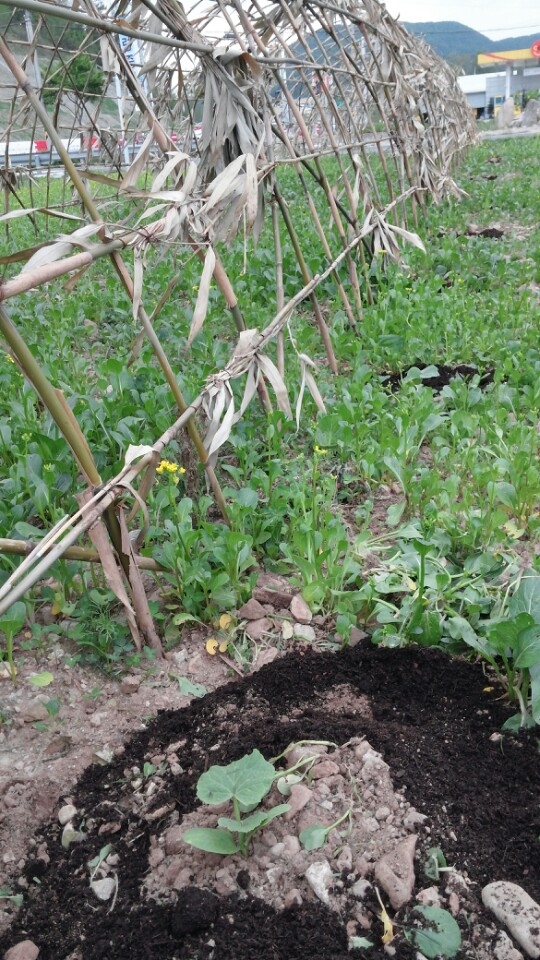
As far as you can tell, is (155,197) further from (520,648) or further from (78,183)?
(520,648)

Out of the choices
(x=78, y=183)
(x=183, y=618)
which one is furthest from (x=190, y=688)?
(x=78, y=183)

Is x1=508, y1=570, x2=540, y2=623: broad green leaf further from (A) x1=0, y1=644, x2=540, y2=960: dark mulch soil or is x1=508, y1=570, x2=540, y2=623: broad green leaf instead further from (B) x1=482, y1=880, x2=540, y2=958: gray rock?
(B) x1=482, y1=880, x2=540, y2=958: gray rock

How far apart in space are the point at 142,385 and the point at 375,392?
1.04 metres

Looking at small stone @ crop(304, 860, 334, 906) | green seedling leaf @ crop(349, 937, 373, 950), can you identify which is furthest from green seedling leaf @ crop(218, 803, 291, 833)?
green seedling leaf @ crop(349, 937, 373, 950)

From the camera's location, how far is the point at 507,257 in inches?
249

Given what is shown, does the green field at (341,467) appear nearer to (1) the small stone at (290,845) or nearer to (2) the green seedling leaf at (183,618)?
(2) the green seedling leaf at (183,618)

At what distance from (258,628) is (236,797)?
835mm

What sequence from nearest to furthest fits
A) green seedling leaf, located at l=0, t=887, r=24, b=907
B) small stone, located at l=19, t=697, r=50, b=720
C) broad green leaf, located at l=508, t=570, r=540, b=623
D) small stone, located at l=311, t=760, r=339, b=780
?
1. green seedling leaf, located at l=0, t=887, r=24, b=907
2. small stone, located at l=311, t=760, r=339, b=780
3. broad green leaf, located at l=508, t=570, r=540, b=623
4. small stone, located at l=19, t=697, r=50, b=720

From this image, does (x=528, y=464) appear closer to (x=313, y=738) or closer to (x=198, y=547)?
(x=198, y=547)

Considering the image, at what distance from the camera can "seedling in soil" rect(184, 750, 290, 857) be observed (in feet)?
4.42

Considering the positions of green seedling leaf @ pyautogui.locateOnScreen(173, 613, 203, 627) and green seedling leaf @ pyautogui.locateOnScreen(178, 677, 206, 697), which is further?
green seedling leaf @ pyautogui.locateOnScreen(173, 613, 203, 627)

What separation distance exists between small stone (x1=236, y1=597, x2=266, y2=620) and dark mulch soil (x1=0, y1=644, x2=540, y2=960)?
0.74ft

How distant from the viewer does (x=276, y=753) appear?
163cm

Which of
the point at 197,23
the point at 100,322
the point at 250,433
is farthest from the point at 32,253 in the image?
the point at 100,322
